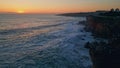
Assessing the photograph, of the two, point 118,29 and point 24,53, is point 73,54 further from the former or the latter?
point 118,29

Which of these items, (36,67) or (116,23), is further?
(116,23)

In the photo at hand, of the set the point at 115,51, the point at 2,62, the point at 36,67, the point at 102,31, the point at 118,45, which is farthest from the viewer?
the point at 102,31

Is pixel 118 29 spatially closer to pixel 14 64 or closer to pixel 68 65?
pixel 68 65

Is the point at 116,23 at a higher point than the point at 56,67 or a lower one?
higher

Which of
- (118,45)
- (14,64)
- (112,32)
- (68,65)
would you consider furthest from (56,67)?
(112,32)

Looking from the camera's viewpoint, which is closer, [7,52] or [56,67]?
[56,67]

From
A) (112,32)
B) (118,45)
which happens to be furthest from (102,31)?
(118,45)

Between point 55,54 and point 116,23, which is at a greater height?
point 116,23

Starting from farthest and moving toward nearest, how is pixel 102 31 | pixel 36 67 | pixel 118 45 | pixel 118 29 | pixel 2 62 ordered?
1. pixel 102 31
2. pixel 118 29
3. pixel 118 45
4. pixel 2 62
5. pixel 36 67

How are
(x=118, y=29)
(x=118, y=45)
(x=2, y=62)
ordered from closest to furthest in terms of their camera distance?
1. (x=2, y=62)
2. (x=118, y=45)
3. (x=118, y=29)
